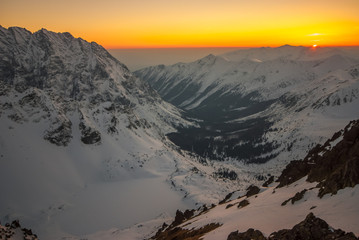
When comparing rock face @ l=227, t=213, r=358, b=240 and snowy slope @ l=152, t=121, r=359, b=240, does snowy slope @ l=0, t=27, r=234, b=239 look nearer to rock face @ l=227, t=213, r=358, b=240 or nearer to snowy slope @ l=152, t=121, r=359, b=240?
snowy slope @ l=152, t=121, r=359, b=240

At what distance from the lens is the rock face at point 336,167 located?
45500mm

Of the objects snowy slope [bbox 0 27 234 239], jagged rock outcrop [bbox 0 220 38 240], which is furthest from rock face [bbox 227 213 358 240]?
A: snowy slope [bbox 0 27 234 239]

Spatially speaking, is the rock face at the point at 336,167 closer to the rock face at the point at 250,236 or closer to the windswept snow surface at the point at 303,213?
the windswept snow surface at the point at 303,213

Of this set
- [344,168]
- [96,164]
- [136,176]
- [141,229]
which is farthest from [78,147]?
[344,168]

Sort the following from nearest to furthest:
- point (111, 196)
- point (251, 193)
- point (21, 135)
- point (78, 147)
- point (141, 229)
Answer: point (251, 193) < point (141, 229) < point (111, 196) < point (21, 135) < point (78, 147)

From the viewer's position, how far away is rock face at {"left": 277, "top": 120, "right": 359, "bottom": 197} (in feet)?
149

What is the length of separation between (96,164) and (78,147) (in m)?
19.4

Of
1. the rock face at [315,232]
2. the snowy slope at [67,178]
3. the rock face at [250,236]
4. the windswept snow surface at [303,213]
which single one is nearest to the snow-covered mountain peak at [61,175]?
the snowy slope at [67,178]

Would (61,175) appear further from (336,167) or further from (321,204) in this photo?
(321,204)

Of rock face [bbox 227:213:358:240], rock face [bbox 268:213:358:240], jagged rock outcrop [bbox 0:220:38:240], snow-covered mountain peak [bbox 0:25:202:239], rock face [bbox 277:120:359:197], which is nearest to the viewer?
rock face [bbox 227:213:358:240]

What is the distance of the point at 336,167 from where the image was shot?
186ft

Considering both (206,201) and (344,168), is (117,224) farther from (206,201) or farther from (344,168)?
(344,168)

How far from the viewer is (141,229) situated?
114 m

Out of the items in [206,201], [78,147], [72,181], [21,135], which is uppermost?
[21,135]
